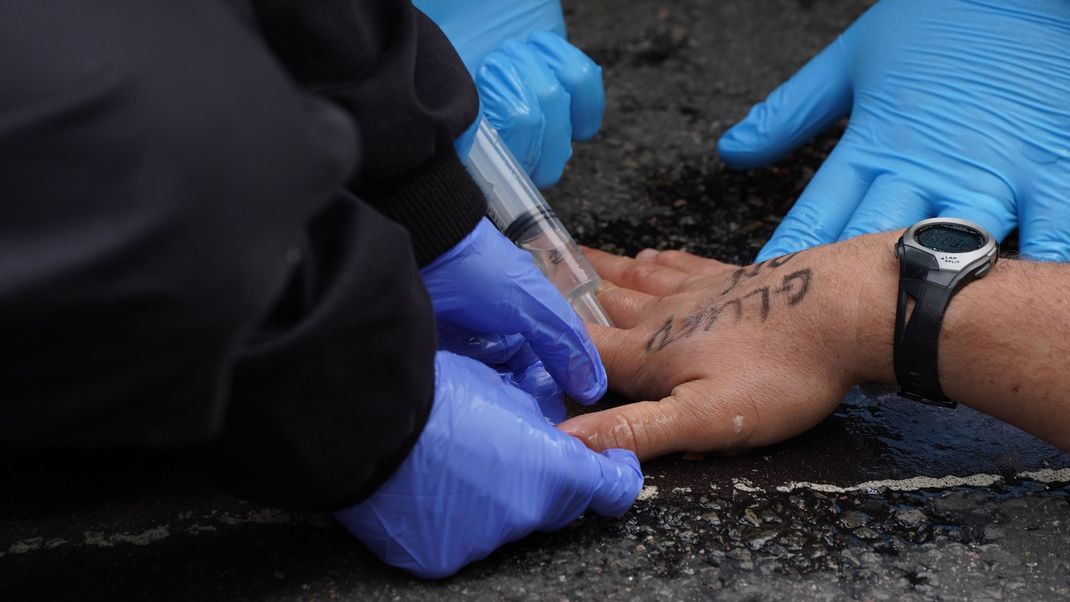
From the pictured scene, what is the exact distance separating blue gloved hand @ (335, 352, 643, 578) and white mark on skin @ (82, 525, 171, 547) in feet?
1.09

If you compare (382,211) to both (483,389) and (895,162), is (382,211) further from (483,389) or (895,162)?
(895,162)

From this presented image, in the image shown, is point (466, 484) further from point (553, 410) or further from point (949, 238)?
point (949, 238)

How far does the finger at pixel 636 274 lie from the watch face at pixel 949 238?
52 centimetres

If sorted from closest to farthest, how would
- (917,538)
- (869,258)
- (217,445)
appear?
1. (217,445)
2. (917,538)
3. (869,258)

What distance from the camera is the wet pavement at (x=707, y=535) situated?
1294 millimetres

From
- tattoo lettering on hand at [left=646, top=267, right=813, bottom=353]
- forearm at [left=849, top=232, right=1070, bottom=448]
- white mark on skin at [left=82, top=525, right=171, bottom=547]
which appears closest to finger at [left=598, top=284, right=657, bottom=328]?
tattoo lettering on hand at [left=646, top=267, right=813, bottom=353]

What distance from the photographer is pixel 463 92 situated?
4.55 feet

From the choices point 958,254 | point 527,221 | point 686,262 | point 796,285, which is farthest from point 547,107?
point 958,254

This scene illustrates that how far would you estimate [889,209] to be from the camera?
1.93m

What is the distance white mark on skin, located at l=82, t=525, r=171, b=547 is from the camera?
1389 millimetres

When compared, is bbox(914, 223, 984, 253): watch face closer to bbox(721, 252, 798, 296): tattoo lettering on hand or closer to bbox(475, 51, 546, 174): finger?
bbox(721, 252, 798, 296): tattoo lettering on hand

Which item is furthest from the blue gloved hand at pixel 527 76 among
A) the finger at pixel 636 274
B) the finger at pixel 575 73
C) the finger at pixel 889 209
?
the finger at pixel 889 209

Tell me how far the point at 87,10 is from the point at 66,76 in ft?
0.19

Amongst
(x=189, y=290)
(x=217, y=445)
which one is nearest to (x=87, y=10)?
(x=189, y=290)
